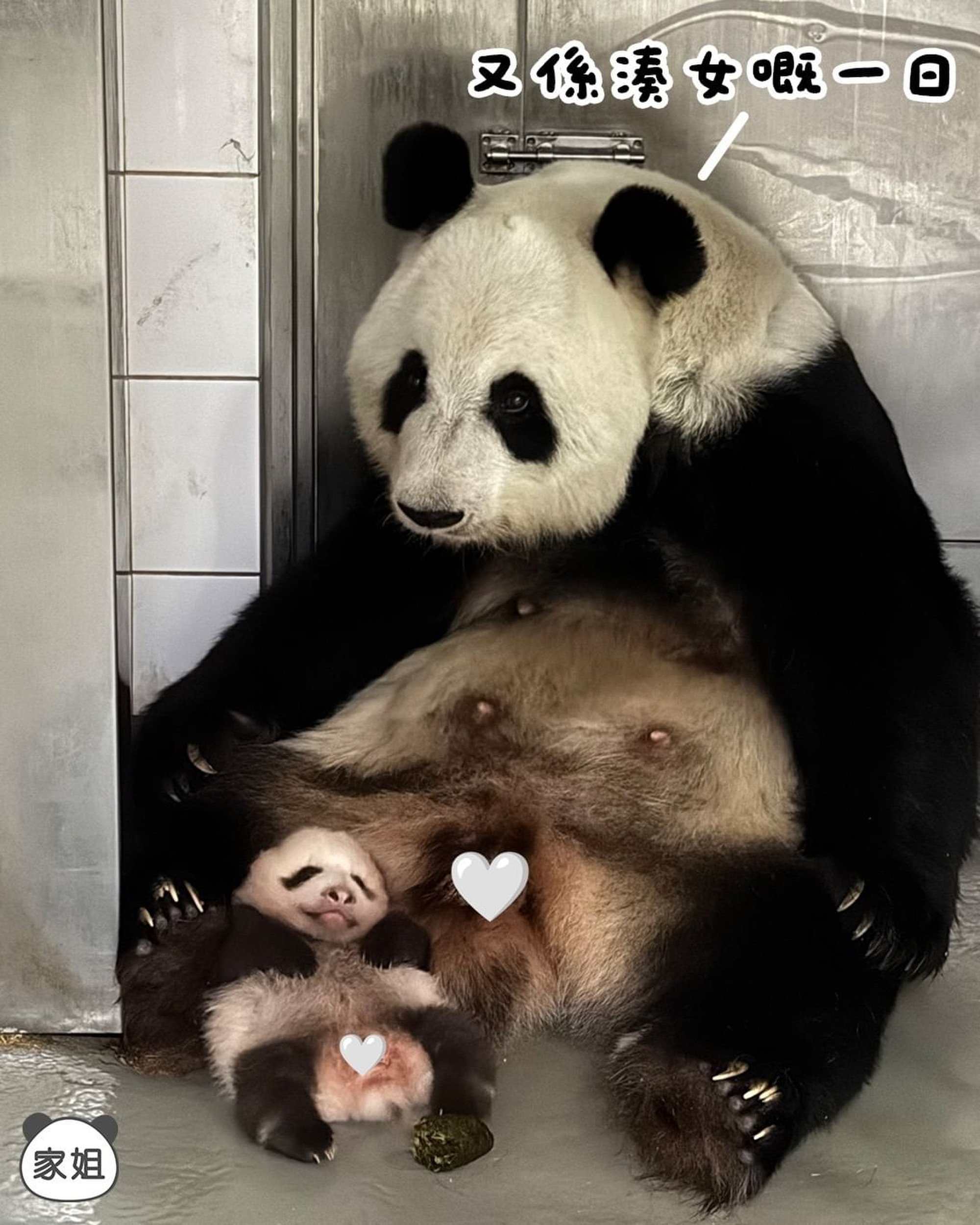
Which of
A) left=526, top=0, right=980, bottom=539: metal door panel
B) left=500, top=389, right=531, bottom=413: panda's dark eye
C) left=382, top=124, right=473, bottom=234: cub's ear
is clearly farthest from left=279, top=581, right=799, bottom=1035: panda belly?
left=526, top=0, right=980, bottom=539: metal door panel

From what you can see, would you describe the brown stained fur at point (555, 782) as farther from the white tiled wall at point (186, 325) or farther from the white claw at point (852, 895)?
the white tiled wall at point (186, 325)

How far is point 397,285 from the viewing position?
2197 millimetres

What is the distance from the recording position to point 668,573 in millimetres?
2201

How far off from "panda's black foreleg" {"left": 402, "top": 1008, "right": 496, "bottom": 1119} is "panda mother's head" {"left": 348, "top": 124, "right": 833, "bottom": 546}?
65 centimetres

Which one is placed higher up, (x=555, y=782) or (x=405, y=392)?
(x=405, y=392)

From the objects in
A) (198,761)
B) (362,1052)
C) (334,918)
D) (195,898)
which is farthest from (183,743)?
(362,1052)

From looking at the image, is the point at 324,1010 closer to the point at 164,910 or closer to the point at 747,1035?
the point at 164,910

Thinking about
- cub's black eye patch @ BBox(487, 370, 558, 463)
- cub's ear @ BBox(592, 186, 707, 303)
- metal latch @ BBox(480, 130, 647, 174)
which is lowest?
cub's black eye patch @ BBox(487, 370, 558, 463)

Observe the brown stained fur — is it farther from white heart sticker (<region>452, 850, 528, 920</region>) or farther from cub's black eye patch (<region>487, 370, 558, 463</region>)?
cub's black eye patch (<region>487, 370, 558, 463</region>)

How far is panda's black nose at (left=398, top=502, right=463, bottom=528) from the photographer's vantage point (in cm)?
201

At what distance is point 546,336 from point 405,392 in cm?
23

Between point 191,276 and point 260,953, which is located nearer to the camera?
point 260,953

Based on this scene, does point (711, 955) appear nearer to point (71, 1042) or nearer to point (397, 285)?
point (71, 1042)

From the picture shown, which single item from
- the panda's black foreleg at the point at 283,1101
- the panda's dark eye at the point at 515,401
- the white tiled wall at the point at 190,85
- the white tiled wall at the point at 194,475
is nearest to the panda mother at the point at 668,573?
the panda's dark eye at the point at 515,401
